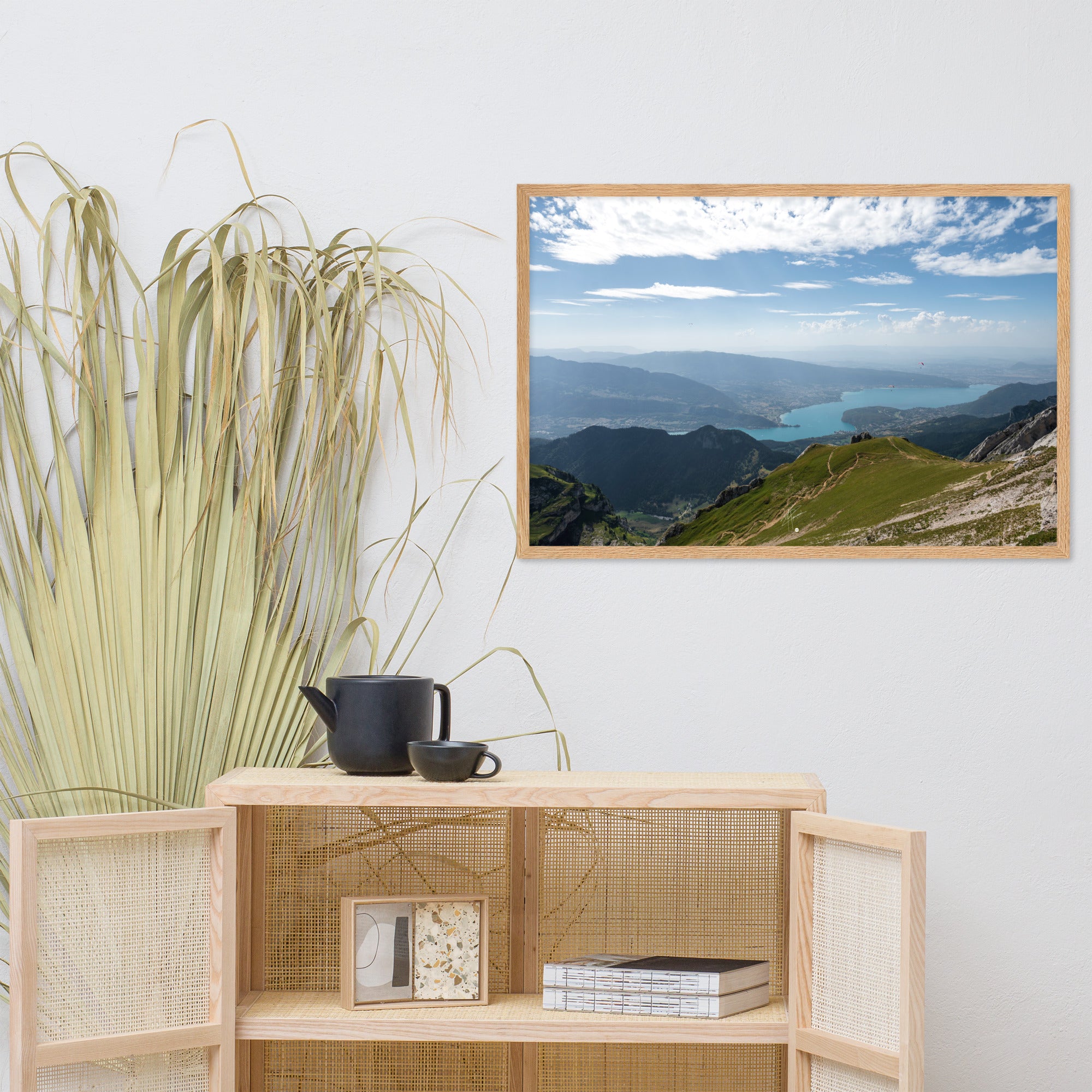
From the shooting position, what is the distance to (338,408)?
1.58m

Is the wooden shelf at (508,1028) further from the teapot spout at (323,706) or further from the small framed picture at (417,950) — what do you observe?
the teapot spout at (323,706)

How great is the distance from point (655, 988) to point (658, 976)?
Result: 16 millimetres

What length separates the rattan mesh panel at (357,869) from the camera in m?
1.47

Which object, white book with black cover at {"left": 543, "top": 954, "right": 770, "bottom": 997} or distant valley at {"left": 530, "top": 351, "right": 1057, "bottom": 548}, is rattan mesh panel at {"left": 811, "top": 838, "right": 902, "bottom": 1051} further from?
distant valley at {"left": 530, "top": 351, "right": 1057, "bottom": 548}

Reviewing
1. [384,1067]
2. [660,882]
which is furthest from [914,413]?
[384,1067]

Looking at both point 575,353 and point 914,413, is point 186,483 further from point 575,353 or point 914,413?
point 914,413

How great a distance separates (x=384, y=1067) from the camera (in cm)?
152

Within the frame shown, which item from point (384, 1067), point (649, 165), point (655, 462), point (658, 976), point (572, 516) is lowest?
point (384, 1067)

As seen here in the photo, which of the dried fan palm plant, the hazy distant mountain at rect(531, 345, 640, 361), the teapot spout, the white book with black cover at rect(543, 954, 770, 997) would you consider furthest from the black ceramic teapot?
the hazy distant mountain at rect(531, 345, 640, 361)

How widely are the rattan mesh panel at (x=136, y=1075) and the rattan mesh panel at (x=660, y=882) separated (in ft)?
1.61

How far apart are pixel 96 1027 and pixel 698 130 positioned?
5.55 ft

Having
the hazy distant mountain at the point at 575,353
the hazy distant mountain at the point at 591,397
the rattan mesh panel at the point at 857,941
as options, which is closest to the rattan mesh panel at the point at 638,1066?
the rattan mesh panel at the point at 857,941

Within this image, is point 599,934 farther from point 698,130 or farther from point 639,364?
point 698,130

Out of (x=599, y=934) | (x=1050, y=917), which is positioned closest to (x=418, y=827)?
(x=599, y=934)
